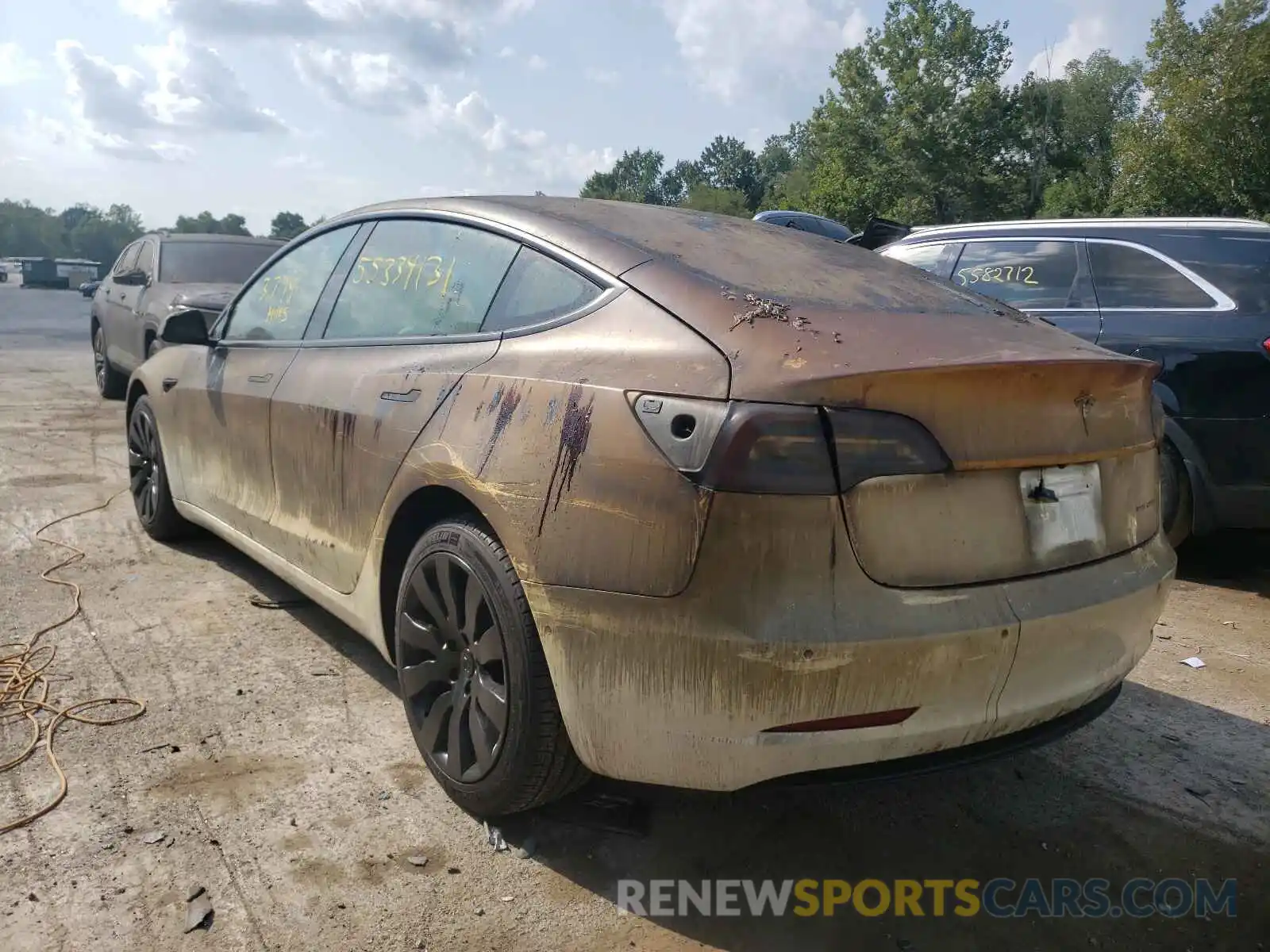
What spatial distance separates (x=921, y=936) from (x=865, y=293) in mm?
1523

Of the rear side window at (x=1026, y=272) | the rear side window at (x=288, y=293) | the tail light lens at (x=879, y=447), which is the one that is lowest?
the tail light lens at (x=879, y=447)

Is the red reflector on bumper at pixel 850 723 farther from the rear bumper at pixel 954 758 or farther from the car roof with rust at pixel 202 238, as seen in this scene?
the car roof with rust at pixel 202 238

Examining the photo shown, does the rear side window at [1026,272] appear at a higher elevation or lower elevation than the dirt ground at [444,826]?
higher

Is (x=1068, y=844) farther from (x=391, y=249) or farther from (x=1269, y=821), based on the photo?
(x=391, y=249)

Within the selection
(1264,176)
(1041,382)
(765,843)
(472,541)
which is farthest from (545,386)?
(1264,176)

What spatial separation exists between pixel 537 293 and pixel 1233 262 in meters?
3.85

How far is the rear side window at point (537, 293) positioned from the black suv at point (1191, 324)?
218cm

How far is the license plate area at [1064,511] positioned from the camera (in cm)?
216

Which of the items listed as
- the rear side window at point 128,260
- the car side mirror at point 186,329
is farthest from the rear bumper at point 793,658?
the rear side window at point 128,260

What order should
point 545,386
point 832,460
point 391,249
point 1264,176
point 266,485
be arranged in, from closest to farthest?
point 832,460 < point 545,386 < point 391,249 < point 266,485 < point 1264,176

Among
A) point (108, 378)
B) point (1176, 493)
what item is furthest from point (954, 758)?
point (108, 378)

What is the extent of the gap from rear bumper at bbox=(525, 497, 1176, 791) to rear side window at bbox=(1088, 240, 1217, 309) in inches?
129

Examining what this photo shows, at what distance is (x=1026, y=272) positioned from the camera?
18.4ft

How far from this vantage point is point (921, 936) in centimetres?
221
